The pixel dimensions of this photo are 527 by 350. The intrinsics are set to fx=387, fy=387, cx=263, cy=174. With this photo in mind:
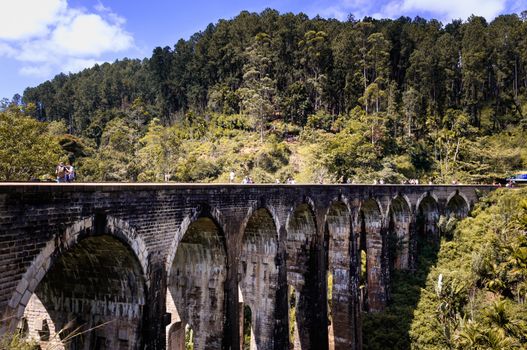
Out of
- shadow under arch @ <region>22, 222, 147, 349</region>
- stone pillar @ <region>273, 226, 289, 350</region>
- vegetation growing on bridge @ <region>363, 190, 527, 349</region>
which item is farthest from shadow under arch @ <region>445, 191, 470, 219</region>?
shadow under arch @ <region>22, 222, 147, 349</region>

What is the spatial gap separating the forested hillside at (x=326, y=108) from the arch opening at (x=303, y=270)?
17.8 metres

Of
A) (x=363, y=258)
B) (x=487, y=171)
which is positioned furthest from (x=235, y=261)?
(x=487, y=171)

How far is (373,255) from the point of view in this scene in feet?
77.0

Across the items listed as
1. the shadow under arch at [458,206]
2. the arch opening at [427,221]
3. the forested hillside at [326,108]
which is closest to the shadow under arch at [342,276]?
the arch opening at [427,221]

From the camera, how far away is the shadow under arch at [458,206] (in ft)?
102

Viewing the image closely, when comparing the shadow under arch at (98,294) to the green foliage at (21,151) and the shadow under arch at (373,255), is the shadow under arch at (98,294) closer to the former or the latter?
the green foliage at (21,151)

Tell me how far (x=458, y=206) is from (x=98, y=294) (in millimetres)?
30804

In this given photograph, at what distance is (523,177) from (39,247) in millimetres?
42358

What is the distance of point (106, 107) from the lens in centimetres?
7788

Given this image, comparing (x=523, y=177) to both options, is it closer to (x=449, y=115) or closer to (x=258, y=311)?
(x=449, y=115)

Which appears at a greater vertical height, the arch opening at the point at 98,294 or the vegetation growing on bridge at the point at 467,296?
the arch opening at the point at 98,294

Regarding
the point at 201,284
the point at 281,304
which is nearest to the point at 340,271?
the point at 281,304

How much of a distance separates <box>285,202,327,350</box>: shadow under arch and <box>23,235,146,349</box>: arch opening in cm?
859

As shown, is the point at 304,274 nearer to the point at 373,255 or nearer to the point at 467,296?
the point at 373,255
